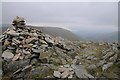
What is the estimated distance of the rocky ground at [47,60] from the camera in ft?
80.3

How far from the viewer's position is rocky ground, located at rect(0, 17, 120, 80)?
2447cm

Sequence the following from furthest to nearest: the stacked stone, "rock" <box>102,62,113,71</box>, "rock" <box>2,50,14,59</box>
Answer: the stacked stone
"rock" <box>2,50,14,59</box>
"rock" <box>102,62,113,71</box>

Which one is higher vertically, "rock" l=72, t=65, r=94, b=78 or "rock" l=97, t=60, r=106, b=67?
"rock" l=97, t=60, r=106, b=67

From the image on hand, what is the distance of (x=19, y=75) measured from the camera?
2447cm

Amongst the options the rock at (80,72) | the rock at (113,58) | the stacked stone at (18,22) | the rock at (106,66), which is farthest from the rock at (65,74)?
the stacked stone at (18,22)

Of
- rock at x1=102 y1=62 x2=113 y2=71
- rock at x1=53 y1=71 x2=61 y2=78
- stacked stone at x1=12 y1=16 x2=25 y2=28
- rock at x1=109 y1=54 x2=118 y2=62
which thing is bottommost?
rock at x1=53 y1=71 x2=61 y2=78

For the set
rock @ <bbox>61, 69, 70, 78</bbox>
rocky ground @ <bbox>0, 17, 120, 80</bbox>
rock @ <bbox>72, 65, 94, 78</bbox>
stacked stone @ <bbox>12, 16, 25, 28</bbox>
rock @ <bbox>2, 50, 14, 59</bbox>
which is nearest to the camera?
rock @ <bbox>61, 69, 70, 78</bbox>

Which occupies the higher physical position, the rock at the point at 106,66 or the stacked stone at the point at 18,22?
the stacked stone at the point at 18,22

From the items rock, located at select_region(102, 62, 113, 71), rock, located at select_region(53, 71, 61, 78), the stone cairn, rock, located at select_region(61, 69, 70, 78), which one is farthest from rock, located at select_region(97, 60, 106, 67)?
rock, located at select_region(53, 71, 61, 78)

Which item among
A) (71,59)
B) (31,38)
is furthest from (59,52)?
(31,38)

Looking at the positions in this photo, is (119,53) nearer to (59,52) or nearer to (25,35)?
(59,52)

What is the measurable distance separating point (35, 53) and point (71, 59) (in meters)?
4.36

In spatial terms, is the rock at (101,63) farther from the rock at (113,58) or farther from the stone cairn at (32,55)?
the stone cairn at (32,55)

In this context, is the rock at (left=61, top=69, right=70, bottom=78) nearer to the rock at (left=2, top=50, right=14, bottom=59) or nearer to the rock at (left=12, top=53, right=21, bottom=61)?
the rock at (left=12, top=53, right=21, bottom=61)
